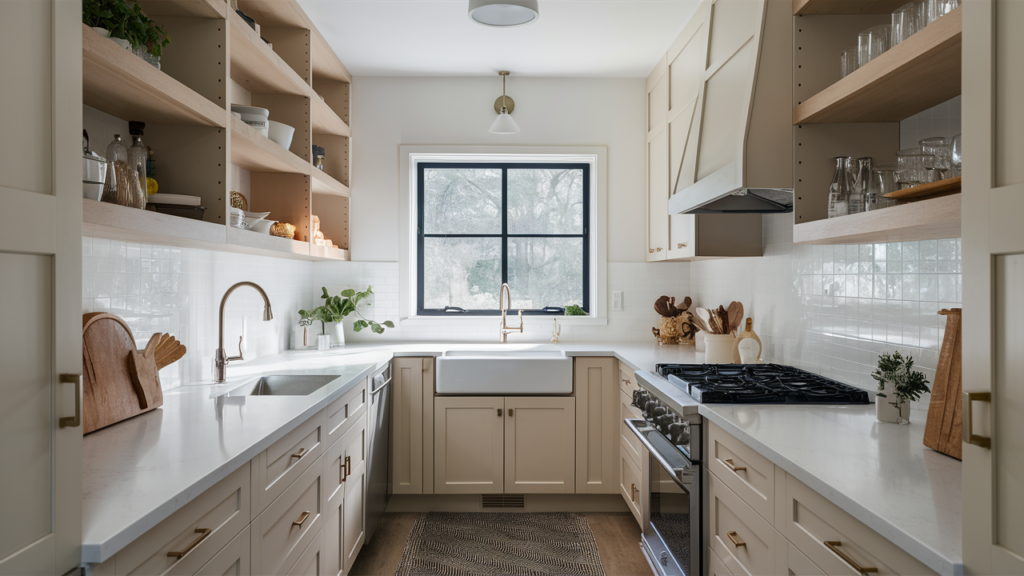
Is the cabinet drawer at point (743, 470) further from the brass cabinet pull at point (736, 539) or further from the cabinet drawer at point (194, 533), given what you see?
the cabinet drawer at point (194, 533)

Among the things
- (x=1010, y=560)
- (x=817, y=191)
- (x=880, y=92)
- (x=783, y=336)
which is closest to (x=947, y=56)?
(x=880, y=92)

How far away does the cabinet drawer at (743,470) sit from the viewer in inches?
57.5

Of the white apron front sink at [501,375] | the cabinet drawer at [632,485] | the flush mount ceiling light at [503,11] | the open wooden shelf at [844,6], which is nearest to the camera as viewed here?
the open wooden shelf at [844,6]

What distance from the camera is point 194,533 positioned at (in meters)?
1.18

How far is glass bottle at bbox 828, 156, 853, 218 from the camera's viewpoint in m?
1.76

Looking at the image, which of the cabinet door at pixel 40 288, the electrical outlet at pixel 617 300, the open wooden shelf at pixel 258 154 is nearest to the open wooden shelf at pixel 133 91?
the open wooden shelf at pixel 258 154

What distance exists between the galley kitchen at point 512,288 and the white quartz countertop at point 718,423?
0.01 metres

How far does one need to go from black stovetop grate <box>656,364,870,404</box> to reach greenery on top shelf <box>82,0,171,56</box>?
6.46 feet

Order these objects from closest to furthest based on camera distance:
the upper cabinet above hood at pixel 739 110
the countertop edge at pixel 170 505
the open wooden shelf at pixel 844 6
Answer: the countertop edge at pixel 170 505
the open wooden shelf at pixel 844 6
the upper cabinet above hood at pixel 739 110

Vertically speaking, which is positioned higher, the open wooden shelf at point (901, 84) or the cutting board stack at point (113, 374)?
the open wooden shelf at point (901, 84)

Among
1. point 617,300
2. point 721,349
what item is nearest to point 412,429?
point 617,300

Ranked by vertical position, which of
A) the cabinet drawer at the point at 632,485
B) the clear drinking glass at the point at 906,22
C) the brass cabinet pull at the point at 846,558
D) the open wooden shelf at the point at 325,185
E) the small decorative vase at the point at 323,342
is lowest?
the cabinet drawer at the point at 632,485

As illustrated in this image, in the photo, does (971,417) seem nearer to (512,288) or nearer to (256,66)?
(256,66)

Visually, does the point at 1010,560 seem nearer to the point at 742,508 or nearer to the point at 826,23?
the point at 742,508
